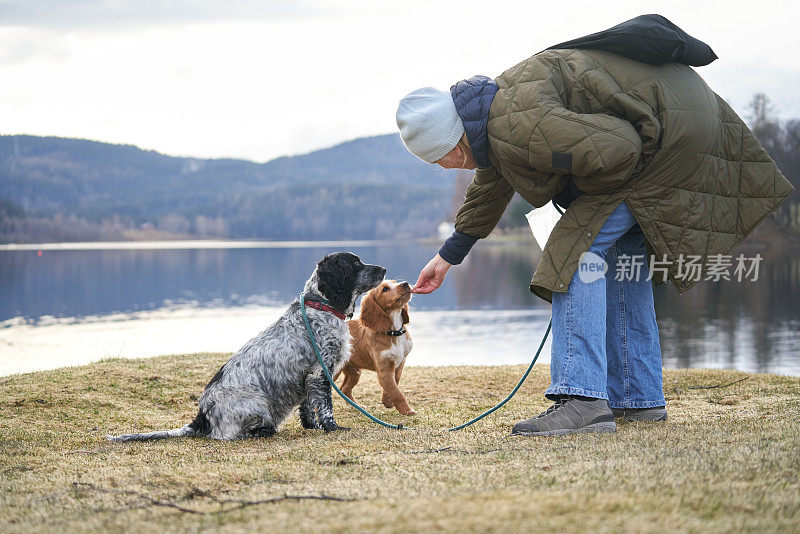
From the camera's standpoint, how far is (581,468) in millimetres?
3047

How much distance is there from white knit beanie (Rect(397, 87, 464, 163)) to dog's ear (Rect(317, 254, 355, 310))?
1.49 metres

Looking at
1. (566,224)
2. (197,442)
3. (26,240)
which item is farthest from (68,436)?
(26,240)

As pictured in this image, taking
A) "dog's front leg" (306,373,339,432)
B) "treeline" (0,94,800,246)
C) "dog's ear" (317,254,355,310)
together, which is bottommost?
"dog's front leg" (306,373,339,432)

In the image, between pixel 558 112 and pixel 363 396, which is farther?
pixel 363 396

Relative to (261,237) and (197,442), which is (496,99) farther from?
(261,237)

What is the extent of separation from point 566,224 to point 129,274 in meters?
46.7

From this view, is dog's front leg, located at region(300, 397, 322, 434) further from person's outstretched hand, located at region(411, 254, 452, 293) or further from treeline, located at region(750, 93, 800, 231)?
treeline, located at region(750, 93, 800, 231)

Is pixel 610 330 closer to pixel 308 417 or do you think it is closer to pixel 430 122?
pixel 430 122

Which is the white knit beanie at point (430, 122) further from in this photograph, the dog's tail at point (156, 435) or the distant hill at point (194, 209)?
the distant hill at point (194, 209)

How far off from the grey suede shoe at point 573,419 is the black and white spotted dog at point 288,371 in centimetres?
163

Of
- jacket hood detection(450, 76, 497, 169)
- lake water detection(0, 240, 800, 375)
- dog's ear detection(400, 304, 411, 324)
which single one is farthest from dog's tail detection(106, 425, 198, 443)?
lake water detection(0, 240, 800, 375)

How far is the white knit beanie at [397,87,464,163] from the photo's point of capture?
4.11 metres

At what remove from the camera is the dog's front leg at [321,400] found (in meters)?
5.12

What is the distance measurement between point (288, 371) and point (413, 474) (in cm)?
215
